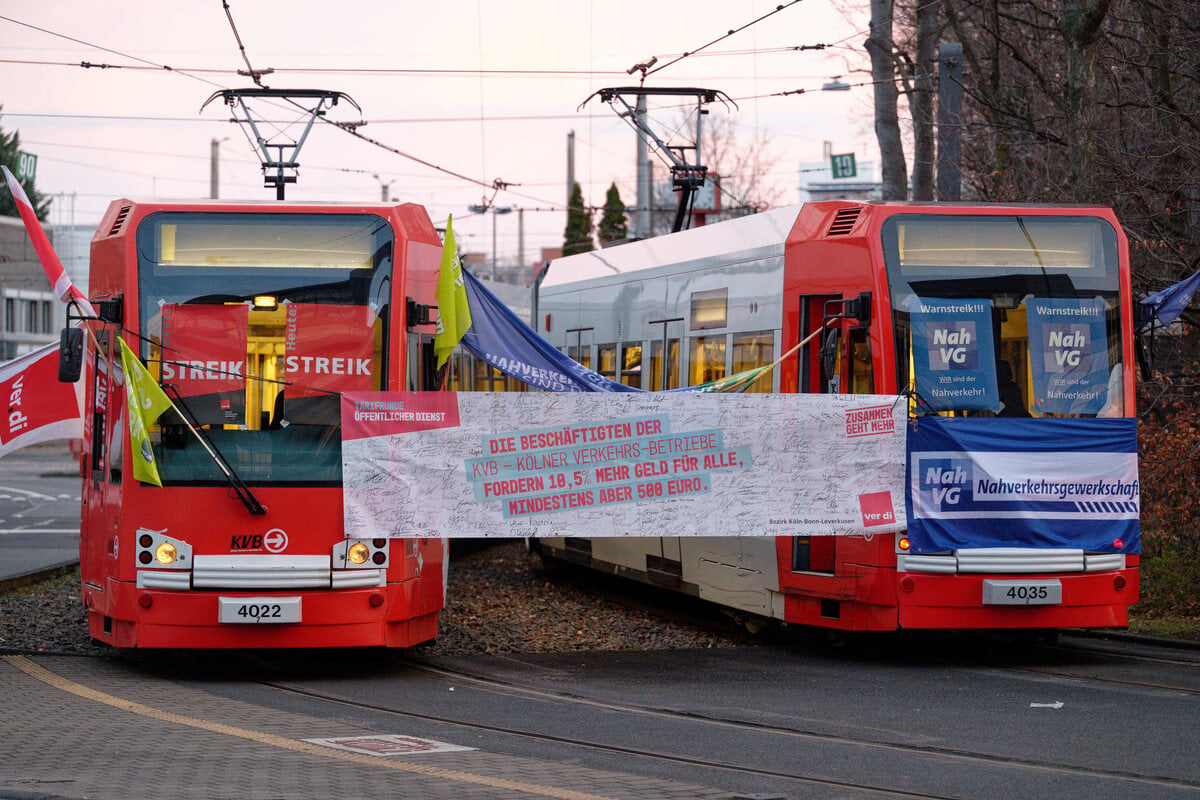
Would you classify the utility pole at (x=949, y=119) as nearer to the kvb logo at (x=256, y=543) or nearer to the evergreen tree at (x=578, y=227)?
the kvb logo at (x=256, y=543)

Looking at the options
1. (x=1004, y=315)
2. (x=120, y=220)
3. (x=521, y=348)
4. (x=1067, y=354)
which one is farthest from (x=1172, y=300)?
(x=120, y=220)

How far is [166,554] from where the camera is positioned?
1138cm

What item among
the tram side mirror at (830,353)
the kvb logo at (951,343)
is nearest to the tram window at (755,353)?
the tram side mirror at (830,353)

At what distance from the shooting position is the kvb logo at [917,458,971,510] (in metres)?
12.4

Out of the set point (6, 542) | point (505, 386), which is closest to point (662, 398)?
point (505, 386)

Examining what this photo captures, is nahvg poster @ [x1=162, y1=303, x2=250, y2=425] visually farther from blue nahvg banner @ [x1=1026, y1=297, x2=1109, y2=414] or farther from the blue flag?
the blue flag

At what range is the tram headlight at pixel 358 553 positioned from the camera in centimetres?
1153

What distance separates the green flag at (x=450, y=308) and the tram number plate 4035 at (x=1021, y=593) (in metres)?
4.27

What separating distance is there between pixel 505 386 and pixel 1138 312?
10934 mm

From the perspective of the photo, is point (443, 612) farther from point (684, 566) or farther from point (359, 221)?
point (359, 221)

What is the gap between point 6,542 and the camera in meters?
23.5

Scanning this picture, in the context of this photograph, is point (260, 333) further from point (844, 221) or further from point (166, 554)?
point (844, 221)

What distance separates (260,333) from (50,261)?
6.62ft

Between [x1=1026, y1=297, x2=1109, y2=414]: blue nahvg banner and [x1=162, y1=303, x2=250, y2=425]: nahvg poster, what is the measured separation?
578 centimetres
